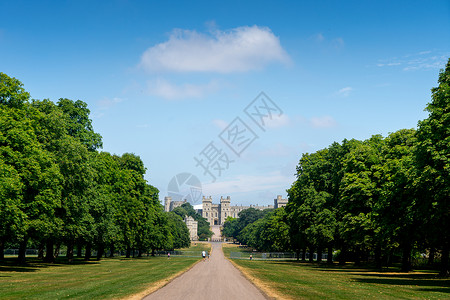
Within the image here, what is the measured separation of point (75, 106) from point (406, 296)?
4253 centimetres

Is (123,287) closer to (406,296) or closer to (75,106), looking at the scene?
(406,296)

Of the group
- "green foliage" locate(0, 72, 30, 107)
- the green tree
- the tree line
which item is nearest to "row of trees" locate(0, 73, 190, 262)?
"green foliage" locate(0, 72, 30, 107)

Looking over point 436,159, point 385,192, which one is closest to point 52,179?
point 385,192

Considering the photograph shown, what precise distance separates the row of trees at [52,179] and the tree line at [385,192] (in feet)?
89.2

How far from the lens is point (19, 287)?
22688 mm

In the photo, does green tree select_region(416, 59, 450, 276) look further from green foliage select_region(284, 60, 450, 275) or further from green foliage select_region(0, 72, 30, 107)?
green foliage select_region(0, 72, 30, 107)

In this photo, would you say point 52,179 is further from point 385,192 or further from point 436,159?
point 436,159

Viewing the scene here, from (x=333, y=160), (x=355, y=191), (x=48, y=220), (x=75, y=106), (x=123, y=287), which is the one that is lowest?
(x=123, y=287)

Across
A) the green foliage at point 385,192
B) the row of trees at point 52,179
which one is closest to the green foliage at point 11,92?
the row of trees at point 52,179

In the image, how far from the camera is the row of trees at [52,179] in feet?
111

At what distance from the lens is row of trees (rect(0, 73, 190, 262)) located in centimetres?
3381

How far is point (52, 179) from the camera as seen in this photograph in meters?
37.1

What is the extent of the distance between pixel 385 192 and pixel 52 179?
29726 millimetres

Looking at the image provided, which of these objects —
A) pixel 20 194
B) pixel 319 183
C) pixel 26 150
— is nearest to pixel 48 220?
pixel 20 194
